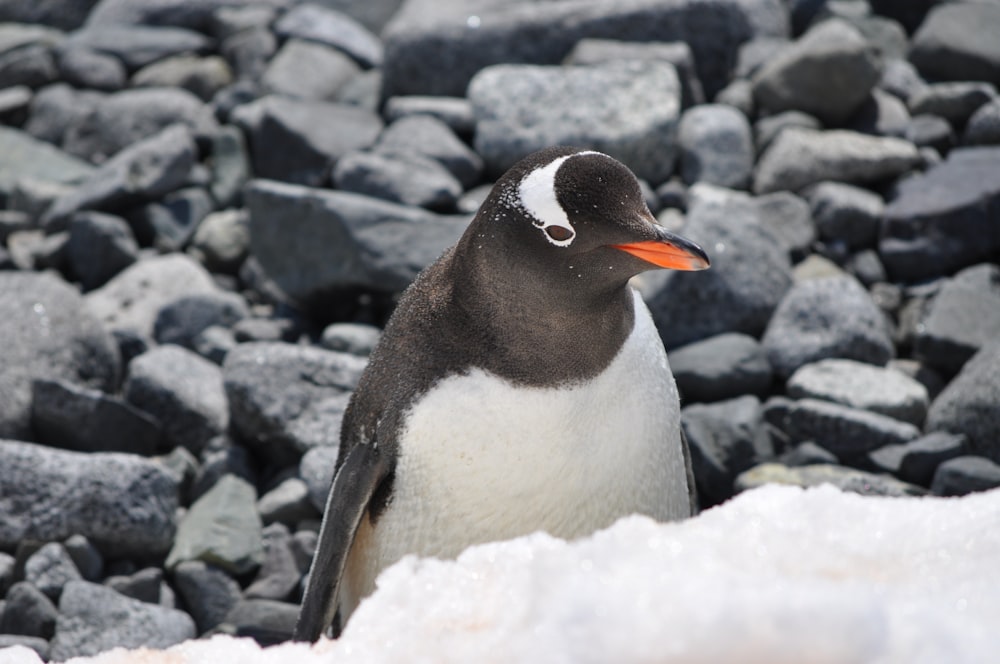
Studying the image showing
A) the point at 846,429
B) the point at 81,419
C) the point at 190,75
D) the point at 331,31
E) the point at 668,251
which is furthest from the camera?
the point at 331,31

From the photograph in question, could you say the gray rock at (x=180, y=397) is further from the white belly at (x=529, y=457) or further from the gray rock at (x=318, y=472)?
the white belly at (x=529, y=457)

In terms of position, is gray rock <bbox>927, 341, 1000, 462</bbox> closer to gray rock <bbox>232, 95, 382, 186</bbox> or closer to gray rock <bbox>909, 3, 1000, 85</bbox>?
gray rock <bbox>909, 3, 1000, 85</bbox>

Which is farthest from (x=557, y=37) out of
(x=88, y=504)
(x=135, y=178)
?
(x=88, y=504)

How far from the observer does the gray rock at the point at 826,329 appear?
415cm

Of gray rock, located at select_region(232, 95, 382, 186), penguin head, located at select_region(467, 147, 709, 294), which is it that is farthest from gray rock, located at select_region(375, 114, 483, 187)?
penguin head, located at select_region(467, 147, 709, 294)

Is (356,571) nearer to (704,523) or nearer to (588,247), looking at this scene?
(588,247)

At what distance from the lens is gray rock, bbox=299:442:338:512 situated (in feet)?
11.5

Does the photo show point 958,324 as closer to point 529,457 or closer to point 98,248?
point 529,457

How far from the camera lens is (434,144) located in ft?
17.6

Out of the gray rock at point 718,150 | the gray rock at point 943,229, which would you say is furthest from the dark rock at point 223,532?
the gray rock at point 943,229

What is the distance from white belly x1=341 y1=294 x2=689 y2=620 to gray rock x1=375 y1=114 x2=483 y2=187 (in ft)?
9.91

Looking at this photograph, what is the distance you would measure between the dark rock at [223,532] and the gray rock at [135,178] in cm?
224

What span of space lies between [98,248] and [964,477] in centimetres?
363

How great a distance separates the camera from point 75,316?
4.38 meters
